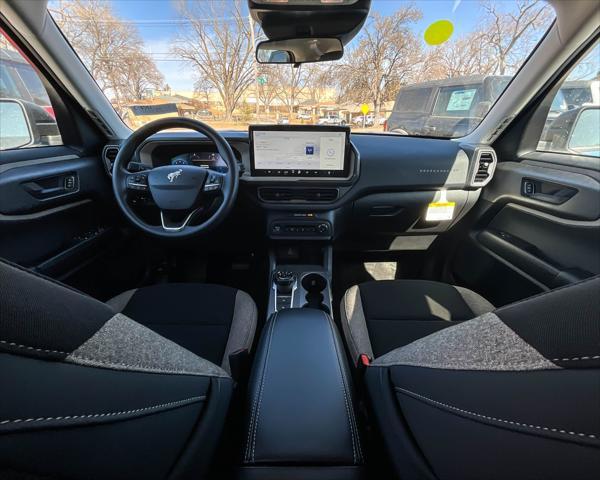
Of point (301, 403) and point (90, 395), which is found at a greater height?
point (90, 395)

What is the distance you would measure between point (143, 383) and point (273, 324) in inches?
22.1

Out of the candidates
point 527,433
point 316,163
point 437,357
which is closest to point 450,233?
point 316,163

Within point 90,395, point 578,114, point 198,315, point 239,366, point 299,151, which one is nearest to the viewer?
point 90,395

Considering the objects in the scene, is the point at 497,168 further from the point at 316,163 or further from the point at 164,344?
the point at 164,344

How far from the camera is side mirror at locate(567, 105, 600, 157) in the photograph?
157 cm

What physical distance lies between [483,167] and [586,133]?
49 centimetres

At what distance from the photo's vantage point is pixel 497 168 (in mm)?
2020

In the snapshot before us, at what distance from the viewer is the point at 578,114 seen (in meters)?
1.66

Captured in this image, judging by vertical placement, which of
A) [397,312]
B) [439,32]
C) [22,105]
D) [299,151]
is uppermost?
[439,32]

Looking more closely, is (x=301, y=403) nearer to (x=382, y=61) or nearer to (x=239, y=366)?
(x=239, y=366)

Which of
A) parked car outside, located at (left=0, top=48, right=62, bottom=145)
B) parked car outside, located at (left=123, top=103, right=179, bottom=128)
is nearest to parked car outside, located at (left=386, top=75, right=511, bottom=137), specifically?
parked car outside, located at (left=123, top=103, right=179, bottom=128)

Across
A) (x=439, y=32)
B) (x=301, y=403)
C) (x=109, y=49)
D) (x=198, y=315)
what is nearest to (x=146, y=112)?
(x=109, y=49)

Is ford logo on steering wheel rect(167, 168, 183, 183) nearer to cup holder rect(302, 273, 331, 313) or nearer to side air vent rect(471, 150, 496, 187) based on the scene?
cup holder rect(302, 273, 331, 313)

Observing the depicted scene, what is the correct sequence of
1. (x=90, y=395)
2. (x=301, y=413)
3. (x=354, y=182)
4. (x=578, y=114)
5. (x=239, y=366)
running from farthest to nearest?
(x=354, y=182), (x=578, y=114), (x=239, y=366), (x=301, y=413), (x=90, y=395)
